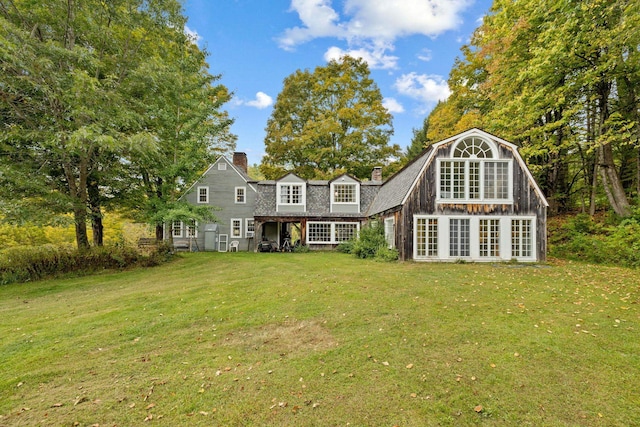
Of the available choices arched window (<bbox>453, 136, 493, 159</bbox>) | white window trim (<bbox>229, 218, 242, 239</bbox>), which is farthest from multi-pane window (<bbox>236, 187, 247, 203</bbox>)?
arched window (<bbox>453, 136, 493, 159</bbox>)

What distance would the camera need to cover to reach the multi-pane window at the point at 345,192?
20953 mm

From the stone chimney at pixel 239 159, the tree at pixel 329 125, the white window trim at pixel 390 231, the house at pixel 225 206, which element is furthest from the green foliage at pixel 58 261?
the tree at pixel 329 125

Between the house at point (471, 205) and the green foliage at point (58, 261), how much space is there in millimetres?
12371

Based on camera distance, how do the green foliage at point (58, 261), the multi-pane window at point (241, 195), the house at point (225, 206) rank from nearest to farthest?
the green foliage at point (58, 261) → the house at point (225, 206) → the multi-pane window at point (241, 195)

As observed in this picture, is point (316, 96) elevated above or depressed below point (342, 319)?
above

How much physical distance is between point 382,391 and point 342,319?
2354 millimetres

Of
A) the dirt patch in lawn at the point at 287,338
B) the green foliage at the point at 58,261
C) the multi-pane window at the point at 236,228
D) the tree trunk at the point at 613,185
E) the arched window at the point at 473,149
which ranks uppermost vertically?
the arched window at the point at 473,149

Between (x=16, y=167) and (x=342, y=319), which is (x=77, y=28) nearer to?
(x=16, y=167)

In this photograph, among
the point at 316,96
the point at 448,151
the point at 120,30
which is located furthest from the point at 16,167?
the point at 316,96

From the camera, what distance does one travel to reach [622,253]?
37.6ft

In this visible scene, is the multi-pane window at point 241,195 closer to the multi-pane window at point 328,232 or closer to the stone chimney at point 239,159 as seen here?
the stone chimney at point 239,159

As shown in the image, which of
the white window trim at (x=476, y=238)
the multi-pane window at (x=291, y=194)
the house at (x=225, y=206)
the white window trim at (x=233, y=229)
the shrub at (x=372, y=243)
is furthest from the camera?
the white window trim at (x=233, y=229)

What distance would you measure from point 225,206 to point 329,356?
18.9 metres

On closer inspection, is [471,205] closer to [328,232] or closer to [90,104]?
[328,232]
